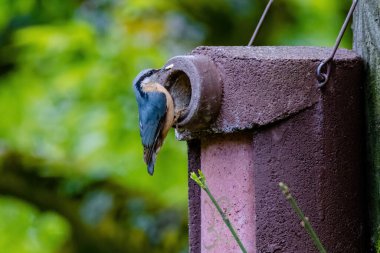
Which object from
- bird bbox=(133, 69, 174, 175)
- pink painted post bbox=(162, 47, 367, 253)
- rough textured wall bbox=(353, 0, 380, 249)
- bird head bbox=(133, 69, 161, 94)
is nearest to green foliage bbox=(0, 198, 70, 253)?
bird head bbox=(133, 69, 161, 94)

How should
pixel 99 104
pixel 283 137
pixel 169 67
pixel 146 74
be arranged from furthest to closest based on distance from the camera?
1. pixel 99 104
2. pixel 146 74
3. pixel 169 67
4. pixel 283 137

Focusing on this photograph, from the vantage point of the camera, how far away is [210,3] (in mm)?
4488

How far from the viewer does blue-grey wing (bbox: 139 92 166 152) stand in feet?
5.66

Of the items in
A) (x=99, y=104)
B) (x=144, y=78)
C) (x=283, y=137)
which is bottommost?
(x=283, y=137)

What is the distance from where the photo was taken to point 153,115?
5.74 ft

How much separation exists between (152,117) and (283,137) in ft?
1.08

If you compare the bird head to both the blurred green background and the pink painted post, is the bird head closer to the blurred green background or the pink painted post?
the pink painted post

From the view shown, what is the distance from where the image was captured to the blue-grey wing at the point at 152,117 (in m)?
1.73

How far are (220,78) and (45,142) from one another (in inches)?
136

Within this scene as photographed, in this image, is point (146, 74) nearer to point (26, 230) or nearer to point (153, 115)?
point (153, 115)

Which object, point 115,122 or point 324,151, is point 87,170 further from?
point 324,151

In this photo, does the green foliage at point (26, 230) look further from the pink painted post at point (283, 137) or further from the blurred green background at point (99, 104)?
the pink painted post at point (283, 137)

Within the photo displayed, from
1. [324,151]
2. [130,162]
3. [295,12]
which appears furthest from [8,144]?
[324,151]

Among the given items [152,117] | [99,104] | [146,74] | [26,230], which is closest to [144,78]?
[146,74]
